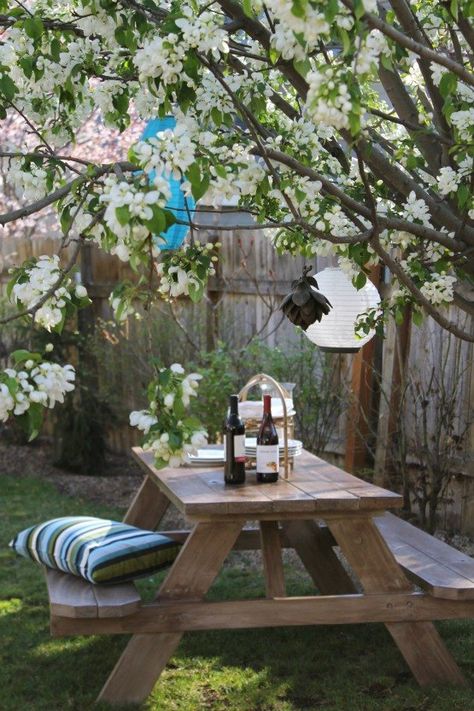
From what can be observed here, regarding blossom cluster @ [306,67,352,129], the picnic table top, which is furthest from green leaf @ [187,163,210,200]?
the picnic table top

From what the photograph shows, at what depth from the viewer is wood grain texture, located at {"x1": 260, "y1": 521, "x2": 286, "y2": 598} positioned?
4836mm

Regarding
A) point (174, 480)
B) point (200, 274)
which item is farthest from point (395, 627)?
point (200, 274)

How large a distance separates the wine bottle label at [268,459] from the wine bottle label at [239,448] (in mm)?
73

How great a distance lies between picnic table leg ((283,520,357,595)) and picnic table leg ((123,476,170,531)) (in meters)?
0.72

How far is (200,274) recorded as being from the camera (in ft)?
10.9

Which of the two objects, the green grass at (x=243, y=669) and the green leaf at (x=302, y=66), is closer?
the green leaf at (x=302, y=66)

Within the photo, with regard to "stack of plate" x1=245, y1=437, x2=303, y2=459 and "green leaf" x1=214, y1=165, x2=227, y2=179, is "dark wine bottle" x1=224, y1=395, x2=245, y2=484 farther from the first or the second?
"green leaf" x1=214, y1=165, x2=227, y2=179

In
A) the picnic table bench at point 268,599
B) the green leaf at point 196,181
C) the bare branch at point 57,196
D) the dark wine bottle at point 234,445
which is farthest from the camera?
the dark wine bottle at point 234,445

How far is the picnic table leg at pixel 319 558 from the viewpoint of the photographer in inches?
210

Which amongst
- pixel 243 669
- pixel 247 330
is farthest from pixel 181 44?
pixel 247 330

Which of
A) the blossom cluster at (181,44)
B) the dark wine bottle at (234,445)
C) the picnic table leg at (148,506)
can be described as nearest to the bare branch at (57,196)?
the blossom cluster at (181,44)

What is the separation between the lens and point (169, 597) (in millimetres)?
4270

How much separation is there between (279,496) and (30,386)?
1.92 meters

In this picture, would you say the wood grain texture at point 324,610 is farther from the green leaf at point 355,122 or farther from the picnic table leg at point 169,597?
the green leaf at point 355,122
